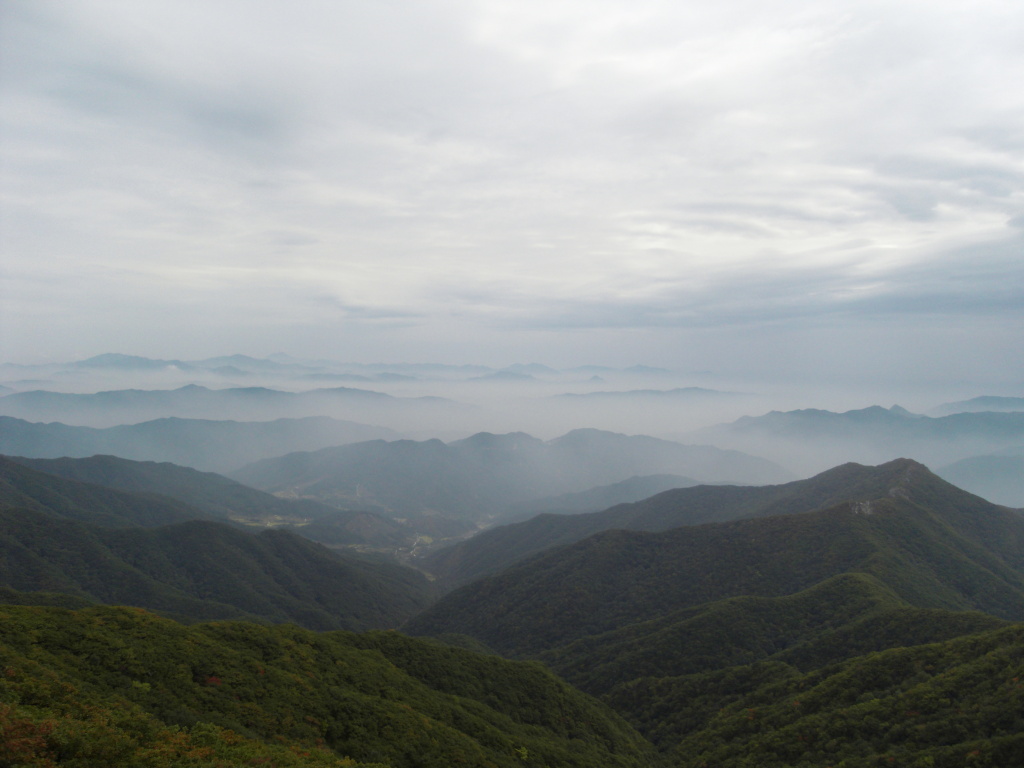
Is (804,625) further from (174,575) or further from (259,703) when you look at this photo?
(174,575)

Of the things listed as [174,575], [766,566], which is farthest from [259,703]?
[174,575]

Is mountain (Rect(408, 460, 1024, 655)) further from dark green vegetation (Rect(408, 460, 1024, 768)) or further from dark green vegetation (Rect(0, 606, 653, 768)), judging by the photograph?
dark green vegetation (Rect(0, 606, 653, 768))

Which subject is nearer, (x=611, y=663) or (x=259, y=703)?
(x=259, y=703)

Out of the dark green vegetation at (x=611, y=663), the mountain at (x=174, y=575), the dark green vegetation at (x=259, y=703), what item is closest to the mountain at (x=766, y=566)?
the dark green vegetation at (x=611, y=663)

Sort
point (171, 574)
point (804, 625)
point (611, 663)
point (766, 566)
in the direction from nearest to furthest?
1. point (804, 625)
2. point (611, 663)
3. point (766, 566)
4. point (171, 574)

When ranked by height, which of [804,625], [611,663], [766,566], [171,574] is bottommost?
[171,574]

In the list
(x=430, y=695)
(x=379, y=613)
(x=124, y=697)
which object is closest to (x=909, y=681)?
(x=430, y=695)

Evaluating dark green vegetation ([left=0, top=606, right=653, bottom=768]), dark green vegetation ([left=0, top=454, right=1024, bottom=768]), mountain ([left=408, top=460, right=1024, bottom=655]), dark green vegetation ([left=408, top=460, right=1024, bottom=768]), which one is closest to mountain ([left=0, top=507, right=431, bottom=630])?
dark green vegetation ([left=0, top=454, right=1024, bottom=768])

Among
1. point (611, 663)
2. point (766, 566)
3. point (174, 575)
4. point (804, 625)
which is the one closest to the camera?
point (804, 625)
